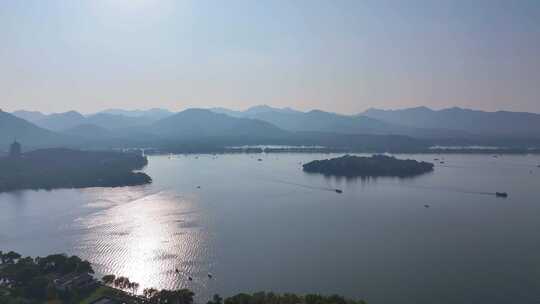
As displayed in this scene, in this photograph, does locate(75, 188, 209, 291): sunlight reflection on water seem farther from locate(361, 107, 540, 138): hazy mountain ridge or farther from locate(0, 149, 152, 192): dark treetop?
locate(361, 107, 540, 138): hazy mountain ridge

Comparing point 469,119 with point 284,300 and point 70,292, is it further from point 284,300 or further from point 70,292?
point 70,292

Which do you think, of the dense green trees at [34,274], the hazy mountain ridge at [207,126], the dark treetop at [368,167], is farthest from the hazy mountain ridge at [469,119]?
the dense green trees at [34,274]

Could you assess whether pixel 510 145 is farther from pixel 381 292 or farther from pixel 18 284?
pixel 18 284


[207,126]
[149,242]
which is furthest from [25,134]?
[149,242]

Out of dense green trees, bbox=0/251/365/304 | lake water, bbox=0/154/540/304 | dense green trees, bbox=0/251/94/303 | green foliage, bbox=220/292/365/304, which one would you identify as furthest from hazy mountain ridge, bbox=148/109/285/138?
green foliage, bbox=220/292/365/304

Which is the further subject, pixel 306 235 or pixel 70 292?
pixel 306 235

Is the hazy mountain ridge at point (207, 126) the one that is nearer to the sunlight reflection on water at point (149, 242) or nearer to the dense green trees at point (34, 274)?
the sunlight reflection on water at point (149, 242)
